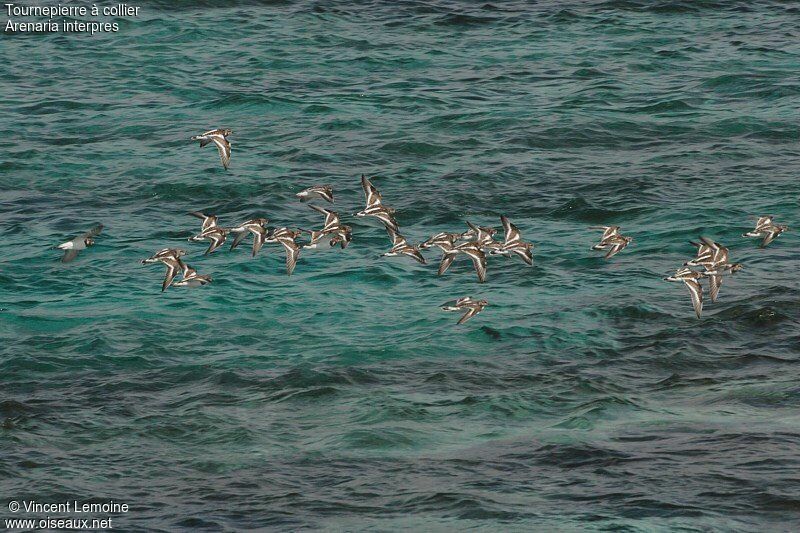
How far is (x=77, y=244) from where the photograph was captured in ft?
96.4

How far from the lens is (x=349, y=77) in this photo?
47.9 meters

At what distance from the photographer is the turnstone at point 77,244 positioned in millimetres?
28264

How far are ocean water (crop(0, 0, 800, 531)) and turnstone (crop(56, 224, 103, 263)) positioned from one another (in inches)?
39.1

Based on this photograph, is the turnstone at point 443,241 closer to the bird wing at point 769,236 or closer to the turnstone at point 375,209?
the turnstone at point 375,209

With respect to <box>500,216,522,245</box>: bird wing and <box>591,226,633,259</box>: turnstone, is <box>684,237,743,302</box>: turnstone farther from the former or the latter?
<box>500,216,522,245</box>: bird wing

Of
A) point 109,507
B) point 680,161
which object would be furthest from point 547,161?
point 109,507

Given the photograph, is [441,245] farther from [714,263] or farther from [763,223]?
[763,223]

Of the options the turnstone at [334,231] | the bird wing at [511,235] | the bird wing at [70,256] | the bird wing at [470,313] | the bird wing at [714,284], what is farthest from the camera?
the bird wing at [70,256]

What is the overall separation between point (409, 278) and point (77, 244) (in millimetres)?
8121

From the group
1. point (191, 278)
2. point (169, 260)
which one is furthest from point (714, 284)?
point (169, 260)

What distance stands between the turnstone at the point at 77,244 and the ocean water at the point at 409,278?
0.99 m

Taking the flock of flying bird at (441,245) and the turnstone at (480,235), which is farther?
the turnstone at (480,235)

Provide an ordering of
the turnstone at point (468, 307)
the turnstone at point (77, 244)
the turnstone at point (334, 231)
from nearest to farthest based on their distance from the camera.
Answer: the turnstone at point (77, 244) < the turnstone at point (468, 307) < the turnstone at point (334, 231)

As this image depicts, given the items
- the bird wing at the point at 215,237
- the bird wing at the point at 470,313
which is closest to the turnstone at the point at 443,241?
the bird wing at the point at 470,313
